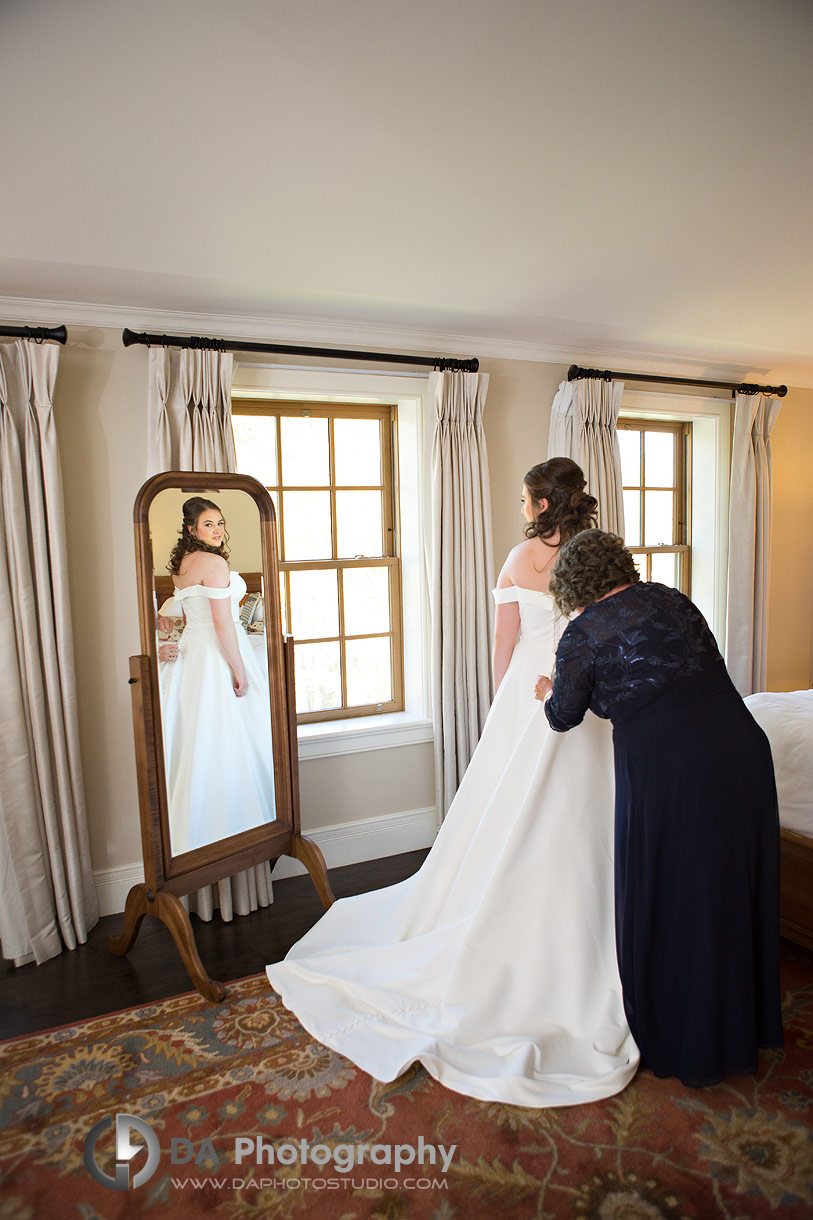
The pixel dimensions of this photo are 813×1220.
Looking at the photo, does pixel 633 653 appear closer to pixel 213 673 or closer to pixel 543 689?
pixel 543 689

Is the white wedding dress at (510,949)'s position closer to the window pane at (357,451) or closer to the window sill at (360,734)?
the window sill at (360,734)

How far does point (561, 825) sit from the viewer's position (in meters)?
2.19

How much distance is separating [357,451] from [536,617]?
1.61m

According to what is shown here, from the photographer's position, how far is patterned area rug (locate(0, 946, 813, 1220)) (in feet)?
5.37

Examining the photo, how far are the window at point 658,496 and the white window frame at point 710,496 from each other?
0.06 metres

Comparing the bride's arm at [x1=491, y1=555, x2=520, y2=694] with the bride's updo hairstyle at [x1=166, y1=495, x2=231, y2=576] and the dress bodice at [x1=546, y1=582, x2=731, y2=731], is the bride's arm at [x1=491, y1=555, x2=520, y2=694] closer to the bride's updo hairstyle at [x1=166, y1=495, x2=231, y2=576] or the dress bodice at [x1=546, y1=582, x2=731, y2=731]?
the dress bodice at [x1=546, y1=582, x2=731, y2=731]

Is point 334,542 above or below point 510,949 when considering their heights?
above

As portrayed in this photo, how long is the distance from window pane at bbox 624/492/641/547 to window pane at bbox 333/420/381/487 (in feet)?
5.42

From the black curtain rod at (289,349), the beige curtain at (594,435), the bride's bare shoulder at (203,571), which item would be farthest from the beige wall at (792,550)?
the bride's bare shoulder at (203,571)

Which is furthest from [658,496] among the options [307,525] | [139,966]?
[139,966]

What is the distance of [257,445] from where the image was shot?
3545 millimetres

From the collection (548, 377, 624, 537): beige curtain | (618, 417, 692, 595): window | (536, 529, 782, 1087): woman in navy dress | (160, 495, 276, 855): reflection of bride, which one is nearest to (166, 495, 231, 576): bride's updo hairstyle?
(160, 495, 276, 855): reflection of bride

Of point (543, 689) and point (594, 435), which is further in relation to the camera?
point (594, 435)

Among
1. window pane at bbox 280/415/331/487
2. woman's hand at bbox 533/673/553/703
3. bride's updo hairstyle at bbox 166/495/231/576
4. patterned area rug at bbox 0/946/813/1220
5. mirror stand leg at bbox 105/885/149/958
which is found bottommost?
patterned area rug at bbox 0/946/813/1220
